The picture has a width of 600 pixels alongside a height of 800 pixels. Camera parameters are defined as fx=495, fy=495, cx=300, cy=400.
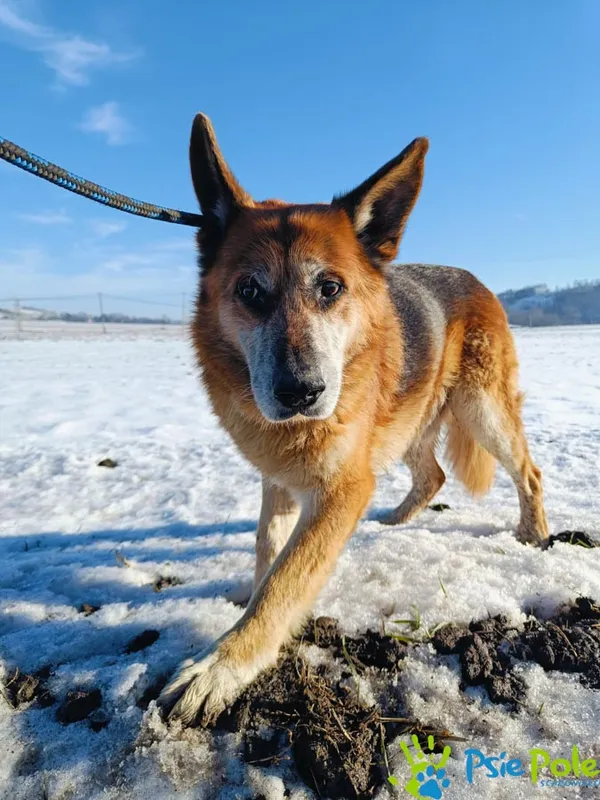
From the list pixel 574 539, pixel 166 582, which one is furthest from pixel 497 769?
pixel 574 539

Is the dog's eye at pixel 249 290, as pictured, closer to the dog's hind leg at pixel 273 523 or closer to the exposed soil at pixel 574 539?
the dog's hind leg at pixel 273 523

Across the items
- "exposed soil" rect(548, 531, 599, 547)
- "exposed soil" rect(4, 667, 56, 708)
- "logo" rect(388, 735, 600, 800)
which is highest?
"exposed soil" rect(4, 667, 56, 708)

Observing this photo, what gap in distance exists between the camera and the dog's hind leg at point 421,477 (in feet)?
12.6

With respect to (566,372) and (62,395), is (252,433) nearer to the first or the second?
(62,395)

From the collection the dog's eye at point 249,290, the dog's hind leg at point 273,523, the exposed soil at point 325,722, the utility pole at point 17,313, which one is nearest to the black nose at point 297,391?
the dog's eye at point 249,290

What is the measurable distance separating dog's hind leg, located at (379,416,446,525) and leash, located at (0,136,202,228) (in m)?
2.45

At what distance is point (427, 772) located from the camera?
145 cm

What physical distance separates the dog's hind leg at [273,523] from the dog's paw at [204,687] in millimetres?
825

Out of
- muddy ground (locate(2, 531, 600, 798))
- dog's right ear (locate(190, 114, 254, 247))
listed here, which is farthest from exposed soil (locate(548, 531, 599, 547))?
dog's right ear (locate(190, 114, 254, 247))

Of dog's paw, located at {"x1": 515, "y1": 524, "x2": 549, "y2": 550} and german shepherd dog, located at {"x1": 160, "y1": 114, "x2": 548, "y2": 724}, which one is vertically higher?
german shepherd dog, located at {"x1": 160, "y1": 114, "x2": 548, "y2": 724}

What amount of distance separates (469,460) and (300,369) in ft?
7.87

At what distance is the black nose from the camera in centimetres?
194

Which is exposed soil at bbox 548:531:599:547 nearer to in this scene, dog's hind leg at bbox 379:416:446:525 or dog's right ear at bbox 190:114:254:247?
dog's hind leg at bbox 379:416:446:525

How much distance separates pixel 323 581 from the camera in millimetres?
2111
